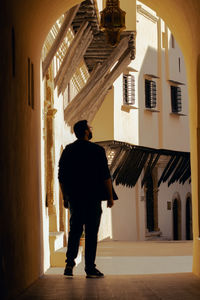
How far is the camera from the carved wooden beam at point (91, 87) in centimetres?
1769

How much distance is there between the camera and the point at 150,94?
29.3 metres

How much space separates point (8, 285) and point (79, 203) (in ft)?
6.14

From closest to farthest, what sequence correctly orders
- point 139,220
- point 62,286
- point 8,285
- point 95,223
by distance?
1. point 8,285
2. point 62,286
3. point 95,223
4. point 139,220

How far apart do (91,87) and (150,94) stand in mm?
11542

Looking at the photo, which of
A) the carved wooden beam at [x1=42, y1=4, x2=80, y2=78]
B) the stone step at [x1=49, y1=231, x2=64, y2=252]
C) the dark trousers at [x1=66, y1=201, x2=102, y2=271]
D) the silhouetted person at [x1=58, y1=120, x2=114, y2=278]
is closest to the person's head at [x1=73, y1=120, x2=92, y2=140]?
the silhouetted person at [x1=58, y1=120, x2=114, y2=278]

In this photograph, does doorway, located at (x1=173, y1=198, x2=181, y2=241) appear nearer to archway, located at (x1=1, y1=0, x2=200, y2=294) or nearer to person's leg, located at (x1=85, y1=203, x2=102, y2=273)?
archway, located at (x1=1, y1=0, x2=200, y2=294)

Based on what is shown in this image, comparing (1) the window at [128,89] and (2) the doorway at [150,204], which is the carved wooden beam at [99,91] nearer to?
(1) the window at [128,89]

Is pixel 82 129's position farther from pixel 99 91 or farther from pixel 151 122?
pixel 151 122

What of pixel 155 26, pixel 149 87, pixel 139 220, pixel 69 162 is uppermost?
pixel 155 26

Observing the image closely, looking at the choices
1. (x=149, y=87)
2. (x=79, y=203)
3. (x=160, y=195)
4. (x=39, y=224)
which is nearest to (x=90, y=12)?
(x=39, y=224)

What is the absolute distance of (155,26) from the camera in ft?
98.5

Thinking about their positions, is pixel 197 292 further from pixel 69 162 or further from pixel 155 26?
pixel 155 26

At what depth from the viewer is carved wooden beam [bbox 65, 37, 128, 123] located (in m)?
17.7

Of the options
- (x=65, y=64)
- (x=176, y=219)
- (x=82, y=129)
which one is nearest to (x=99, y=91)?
(x=65, y=64)
